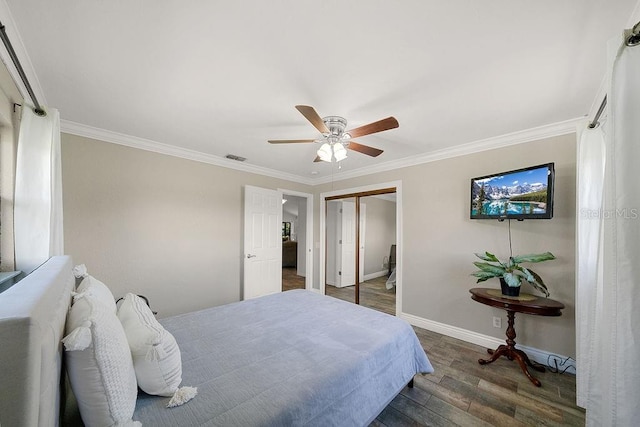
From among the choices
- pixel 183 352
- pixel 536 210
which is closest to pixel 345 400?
pixel 183 352

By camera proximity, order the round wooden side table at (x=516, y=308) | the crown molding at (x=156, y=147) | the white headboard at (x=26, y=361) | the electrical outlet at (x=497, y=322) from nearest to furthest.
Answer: the white headboard at (x=26, y=361) → the round wooden side table at (x=516, y=308) → the crown molding at (x=156, y=147) → the electrical outlet at (x=497, y=322)

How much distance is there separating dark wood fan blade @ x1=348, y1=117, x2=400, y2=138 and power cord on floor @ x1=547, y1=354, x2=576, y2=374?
9.11 feet

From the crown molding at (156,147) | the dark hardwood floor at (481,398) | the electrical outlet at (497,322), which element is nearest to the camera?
the dark hardwood floor at (481,398)

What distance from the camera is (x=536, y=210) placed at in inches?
88.7

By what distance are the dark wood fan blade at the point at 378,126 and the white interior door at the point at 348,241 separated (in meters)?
2.80

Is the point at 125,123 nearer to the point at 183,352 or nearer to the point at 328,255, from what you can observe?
the point at 183,352

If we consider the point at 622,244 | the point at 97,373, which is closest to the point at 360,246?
the point at 622,244

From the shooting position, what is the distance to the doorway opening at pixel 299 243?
483 cm

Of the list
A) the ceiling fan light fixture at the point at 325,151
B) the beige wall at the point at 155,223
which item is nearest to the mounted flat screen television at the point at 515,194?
the ceiling fan light fixture at the point at 325,151

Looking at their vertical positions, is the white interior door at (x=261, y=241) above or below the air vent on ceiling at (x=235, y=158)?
below

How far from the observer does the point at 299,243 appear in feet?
21.1

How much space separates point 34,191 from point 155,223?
1471mm

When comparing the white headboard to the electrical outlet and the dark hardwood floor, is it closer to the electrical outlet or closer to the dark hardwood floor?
the dark hardwood floor

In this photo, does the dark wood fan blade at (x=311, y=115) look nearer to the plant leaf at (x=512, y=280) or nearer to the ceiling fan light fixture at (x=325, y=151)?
the ceiling fan light fixture at (x=325, y=151)
